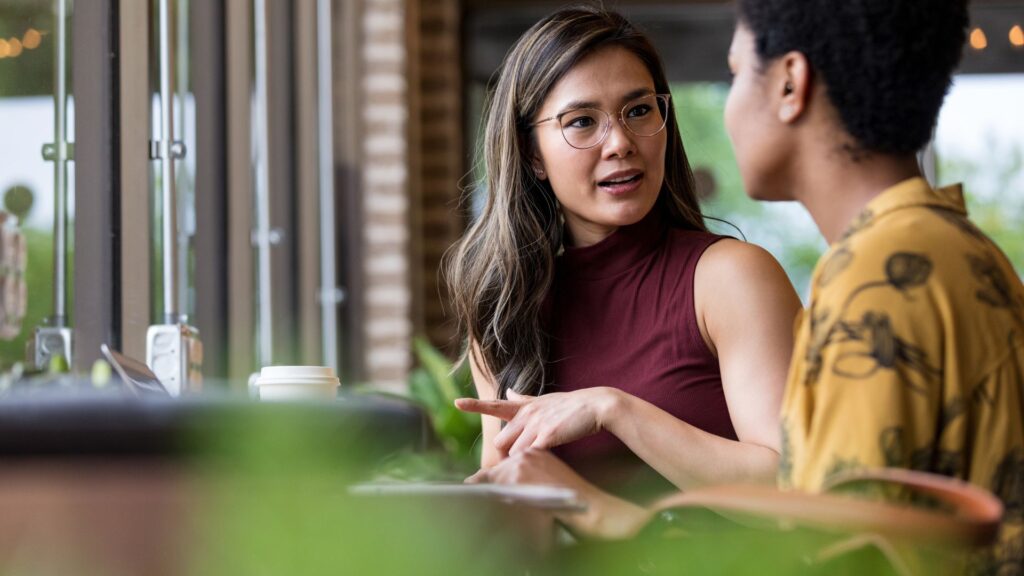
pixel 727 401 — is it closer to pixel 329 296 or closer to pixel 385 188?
pixel 329 296

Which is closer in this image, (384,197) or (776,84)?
(776,84)

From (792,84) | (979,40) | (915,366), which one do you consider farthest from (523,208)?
(979,40)

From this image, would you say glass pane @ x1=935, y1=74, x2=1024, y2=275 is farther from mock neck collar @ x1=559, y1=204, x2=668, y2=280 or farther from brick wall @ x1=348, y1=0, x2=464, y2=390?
mock neck collar @ x1=559, y1=204, x2=668, y2=280

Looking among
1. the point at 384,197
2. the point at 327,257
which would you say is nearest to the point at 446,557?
the point at 327,257

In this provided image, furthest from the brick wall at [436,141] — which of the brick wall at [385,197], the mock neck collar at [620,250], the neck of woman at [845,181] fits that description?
the neck of woman at [845,181]

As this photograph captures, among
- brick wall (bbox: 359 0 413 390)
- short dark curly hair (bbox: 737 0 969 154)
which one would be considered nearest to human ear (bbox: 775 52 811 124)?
short dark curly hair (bbox: 737 0 969 154)

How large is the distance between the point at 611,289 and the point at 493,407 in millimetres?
434

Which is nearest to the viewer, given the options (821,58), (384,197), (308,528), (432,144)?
(308,528)

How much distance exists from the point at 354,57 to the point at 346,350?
1344 millimetres

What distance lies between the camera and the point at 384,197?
647cm

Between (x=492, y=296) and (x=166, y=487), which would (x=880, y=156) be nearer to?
(x=166, y=487)

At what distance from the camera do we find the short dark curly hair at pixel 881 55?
1094 mm

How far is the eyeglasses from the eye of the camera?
2119 millimetres

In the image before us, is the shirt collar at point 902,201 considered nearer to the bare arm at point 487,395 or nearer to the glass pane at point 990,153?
the bare arm at point 487,395
